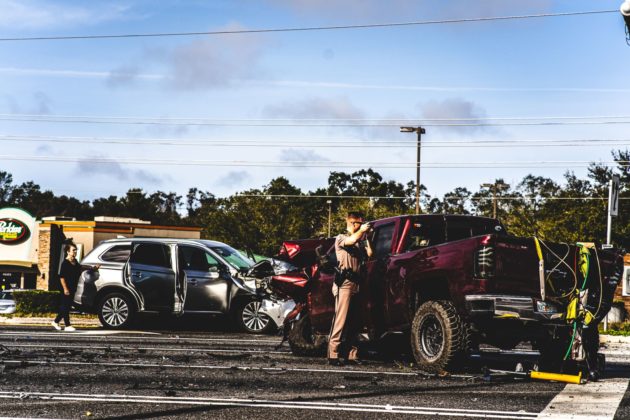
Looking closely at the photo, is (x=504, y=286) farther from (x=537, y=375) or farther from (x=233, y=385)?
(x=233, y=385)

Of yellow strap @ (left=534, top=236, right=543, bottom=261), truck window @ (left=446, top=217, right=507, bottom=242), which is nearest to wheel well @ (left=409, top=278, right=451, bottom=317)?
yellow strap @ (left=534, top=236, right=543, bottom=261)

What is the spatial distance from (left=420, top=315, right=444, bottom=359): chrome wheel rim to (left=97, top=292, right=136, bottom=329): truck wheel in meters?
9.43

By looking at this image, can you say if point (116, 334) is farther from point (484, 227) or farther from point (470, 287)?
point (470, 287)

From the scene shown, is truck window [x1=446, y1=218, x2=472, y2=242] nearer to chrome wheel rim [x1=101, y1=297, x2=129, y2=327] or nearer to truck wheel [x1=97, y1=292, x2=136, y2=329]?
truck wheel [x1=97, y1=292, x2=136, y2=329]

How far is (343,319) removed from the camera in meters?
11.3

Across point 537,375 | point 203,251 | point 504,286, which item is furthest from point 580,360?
point 203,251

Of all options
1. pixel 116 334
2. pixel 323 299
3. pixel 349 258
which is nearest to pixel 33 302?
pixel 116 334

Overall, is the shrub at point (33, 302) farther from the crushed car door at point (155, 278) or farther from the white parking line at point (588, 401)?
the white parking line at point (588, 401)

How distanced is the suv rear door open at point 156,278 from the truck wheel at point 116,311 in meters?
0.35

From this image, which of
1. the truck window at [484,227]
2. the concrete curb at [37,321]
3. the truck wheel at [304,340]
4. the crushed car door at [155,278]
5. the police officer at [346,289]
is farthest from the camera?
the concrete curb at [37,321]

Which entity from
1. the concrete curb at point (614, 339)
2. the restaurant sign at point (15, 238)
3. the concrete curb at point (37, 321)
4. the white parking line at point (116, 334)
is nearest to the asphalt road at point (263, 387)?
the white parking line at point (116, 334)

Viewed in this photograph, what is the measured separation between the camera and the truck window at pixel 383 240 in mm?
11695

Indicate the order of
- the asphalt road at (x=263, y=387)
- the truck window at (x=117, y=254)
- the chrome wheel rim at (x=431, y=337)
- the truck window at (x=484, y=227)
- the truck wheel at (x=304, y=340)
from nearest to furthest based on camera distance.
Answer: the asphalt road at (x=263, y=387), the chrome wheel rim at (x=431, y=337), the truck window at (x=484, y=227), the truck wheel at (x=304, y=340), the truck window at (x=117, y=254)

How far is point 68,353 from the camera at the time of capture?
39.9 feet
